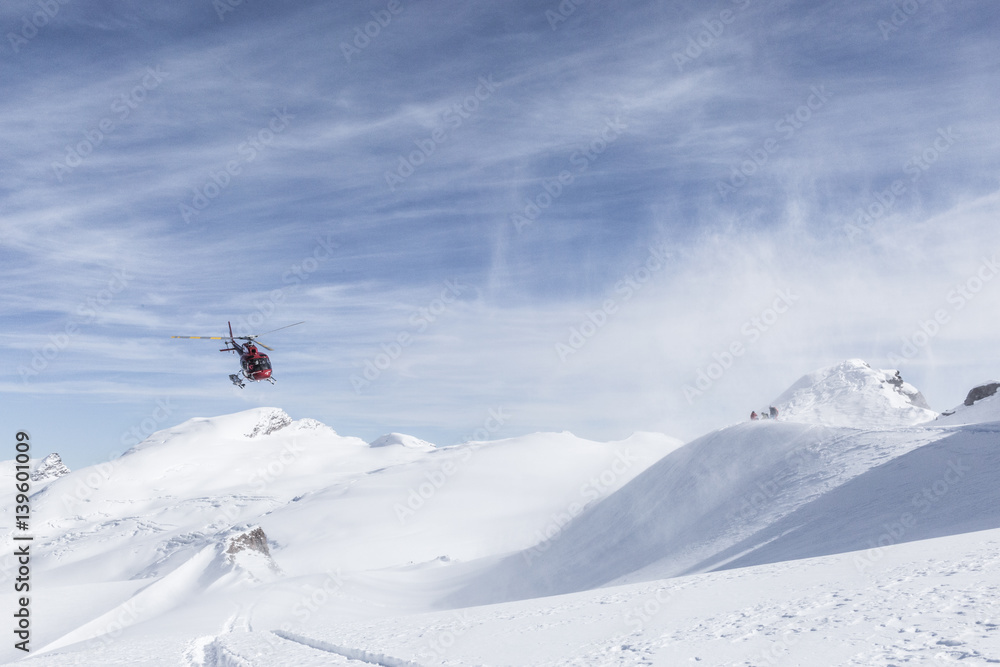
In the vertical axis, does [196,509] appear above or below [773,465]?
above

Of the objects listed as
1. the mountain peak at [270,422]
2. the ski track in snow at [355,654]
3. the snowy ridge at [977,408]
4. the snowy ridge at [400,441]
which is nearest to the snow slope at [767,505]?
the ski track in snow at [355,654]

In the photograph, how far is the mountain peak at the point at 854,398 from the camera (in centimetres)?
5766

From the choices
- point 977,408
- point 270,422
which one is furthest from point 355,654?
point 270,422

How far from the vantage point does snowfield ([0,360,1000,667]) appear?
11.1m

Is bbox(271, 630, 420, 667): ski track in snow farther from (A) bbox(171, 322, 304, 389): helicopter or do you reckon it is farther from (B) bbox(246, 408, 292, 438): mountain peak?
(B) bbox(246, 408, 292, 438): mountain peak

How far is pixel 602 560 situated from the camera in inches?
1439

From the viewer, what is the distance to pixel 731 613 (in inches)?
486

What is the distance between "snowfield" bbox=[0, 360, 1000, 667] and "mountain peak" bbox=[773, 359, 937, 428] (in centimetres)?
29

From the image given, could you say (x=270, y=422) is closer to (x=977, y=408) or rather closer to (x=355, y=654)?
(x=977, y=408)

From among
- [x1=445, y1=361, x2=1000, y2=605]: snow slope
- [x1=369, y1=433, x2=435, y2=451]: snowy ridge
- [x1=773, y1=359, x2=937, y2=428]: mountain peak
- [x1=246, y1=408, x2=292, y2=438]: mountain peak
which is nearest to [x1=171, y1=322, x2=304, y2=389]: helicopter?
[x1=445, y1=361, x2=1000, y2=605]: snow slope

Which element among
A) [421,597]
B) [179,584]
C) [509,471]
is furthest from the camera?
[509,471]

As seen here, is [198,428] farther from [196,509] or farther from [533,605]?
[533,605]

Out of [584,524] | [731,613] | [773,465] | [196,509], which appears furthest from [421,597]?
[196,509]

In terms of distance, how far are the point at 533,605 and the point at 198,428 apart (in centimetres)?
16640
